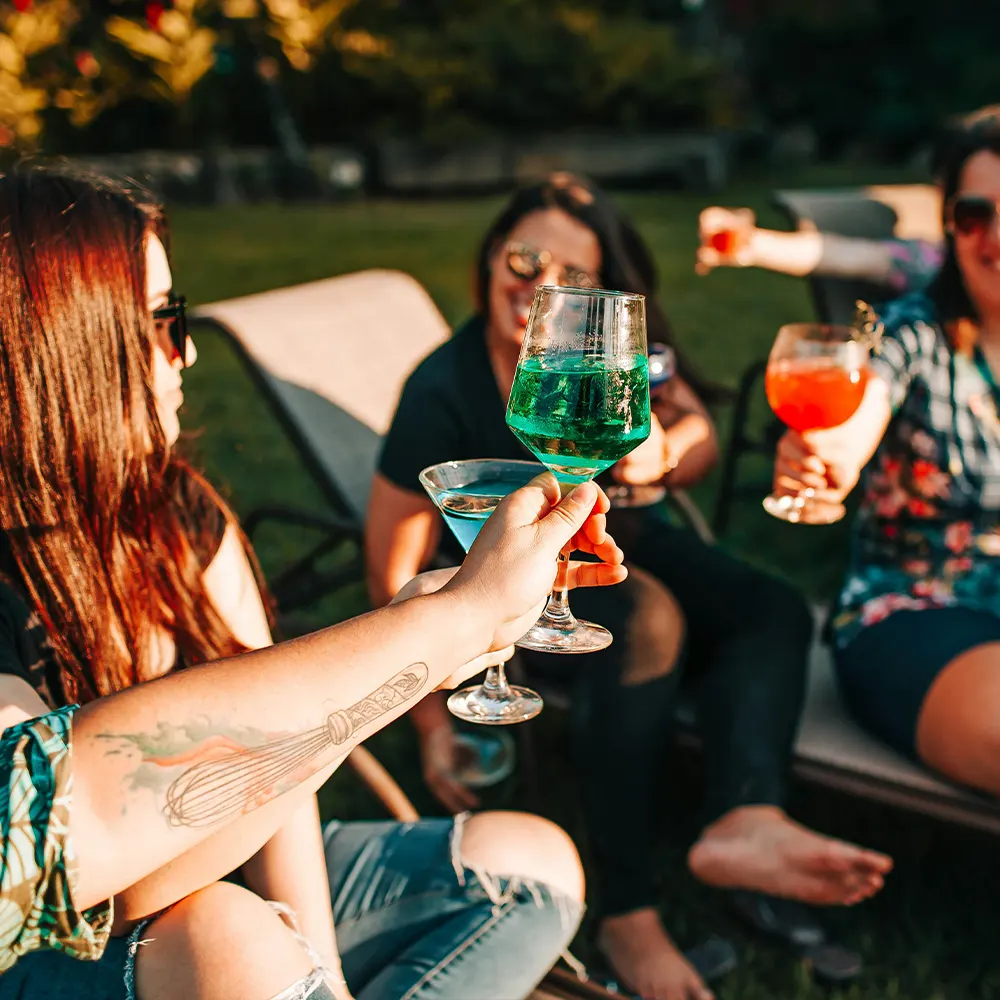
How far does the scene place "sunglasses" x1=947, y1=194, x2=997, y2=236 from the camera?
105 inches

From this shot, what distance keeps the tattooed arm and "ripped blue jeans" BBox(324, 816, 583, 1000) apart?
58cm

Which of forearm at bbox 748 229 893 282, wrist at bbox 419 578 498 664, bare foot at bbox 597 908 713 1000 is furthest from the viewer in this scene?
forearm at bbox 748 229 893 282

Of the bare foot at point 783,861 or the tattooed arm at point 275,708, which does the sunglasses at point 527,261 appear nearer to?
the bare foot at point 783,861

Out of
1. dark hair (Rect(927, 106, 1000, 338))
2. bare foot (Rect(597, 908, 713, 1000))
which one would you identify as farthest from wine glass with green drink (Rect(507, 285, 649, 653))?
dark hair (Rect(927, 106, 1000, 338))

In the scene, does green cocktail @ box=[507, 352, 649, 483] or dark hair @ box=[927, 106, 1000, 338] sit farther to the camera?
dark hair @ box=[927, 106, 1000, 338]

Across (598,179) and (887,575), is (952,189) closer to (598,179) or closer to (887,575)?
(887,575)

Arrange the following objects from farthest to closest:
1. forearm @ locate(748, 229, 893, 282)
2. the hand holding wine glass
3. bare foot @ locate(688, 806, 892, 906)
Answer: forearm @ locate(748, 229, 893, 282), the hand holding wine glass, bare foot @ locate(688, 806, 892, 906)

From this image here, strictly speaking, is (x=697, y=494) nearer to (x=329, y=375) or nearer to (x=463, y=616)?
(x=329, y=375)

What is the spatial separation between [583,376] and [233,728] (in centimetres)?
61

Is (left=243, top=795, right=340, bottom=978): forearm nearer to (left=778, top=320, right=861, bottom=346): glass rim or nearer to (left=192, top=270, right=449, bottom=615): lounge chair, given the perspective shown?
(left=778, top=320, right=861, bottom=346): glass rim

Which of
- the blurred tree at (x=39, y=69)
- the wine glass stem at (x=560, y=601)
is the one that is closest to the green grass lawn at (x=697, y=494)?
the wine glass stem at (x=560, y=601)

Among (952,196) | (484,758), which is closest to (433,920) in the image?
(484,758)

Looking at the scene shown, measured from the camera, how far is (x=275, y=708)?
1.29 meters

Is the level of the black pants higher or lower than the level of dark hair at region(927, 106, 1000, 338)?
lower
